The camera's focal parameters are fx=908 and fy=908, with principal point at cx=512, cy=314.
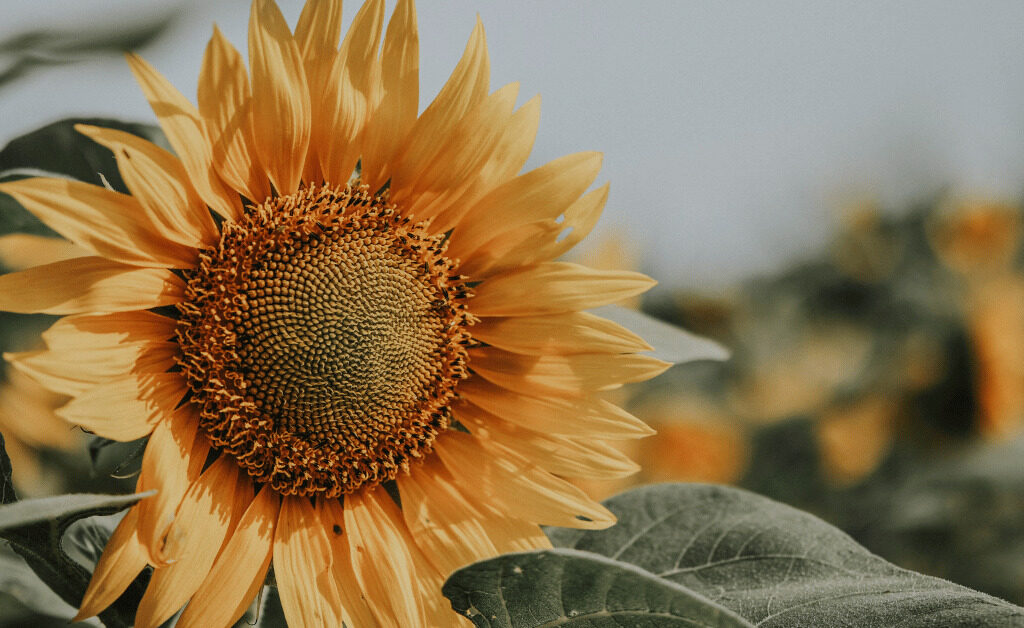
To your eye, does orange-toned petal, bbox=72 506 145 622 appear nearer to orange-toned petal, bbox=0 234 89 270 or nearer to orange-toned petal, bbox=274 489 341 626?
orange-toned petal, bbox=274 489 341 626

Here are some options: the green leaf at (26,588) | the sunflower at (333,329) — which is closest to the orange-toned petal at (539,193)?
the sunflower at (333,329)

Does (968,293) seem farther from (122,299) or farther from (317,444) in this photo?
(122,299)

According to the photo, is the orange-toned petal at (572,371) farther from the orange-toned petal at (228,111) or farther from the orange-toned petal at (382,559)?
the orange-toned petal at (228,111)

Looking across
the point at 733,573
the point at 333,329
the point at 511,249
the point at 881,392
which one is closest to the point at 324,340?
the point at 333,329

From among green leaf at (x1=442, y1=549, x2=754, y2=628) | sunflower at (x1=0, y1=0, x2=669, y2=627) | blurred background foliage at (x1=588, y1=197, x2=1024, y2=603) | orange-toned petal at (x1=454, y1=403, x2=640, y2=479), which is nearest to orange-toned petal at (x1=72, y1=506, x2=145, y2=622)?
sunflower at (x1=0, y1=0, x2=669, y2=627)

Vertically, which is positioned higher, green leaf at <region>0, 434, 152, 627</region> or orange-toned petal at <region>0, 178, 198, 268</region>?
orange-toned petal at <region>0, 178, 198, 268</region>

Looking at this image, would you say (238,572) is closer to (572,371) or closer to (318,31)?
(572,371)

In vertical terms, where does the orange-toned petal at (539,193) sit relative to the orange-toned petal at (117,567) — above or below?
above
